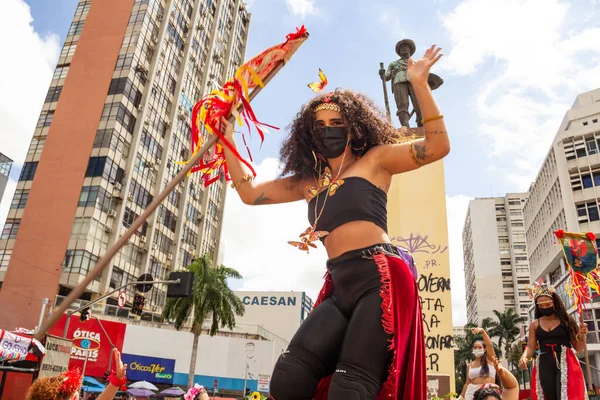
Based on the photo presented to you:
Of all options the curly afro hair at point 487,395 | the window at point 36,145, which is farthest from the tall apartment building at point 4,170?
the curly afro hair at point 487,395

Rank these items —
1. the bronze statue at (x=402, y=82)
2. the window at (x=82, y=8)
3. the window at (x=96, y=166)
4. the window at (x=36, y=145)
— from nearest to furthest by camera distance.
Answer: the bronze statue at (x=402, y=82) < the window at (x=96, y=166) < the window at (x=36, y=145) < the window at (x=82, y=8)

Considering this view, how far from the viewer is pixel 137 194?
40531mm

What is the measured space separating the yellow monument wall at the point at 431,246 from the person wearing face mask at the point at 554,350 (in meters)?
1.98

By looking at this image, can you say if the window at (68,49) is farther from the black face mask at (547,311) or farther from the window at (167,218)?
the black face mask at (547,311)

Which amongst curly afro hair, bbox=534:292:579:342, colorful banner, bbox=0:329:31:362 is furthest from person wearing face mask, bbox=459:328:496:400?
colorful banner, bbox=0:329:31:362

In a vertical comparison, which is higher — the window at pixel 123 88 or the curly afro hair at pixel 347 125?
the window at pixel 123 88

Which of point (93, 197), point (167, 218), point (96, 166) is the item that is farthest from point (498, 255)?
point (93, 197)

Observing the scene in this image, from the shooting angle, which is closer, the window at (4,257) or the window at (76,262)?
the window at (76,262)

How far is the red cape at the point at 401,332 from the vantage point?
2.28 metres

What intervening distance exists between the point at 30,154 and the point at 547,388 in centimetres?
4239

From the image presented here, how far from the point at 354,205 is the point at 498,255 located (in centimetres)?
9910

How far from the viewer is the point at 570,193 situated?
4706 cm

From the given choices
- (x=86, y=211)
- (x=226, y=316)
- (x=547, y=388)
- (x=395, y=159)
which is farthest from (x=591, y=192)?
(x=395, y=159)

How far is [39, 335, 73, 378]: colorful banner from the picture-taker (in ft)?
29.9
